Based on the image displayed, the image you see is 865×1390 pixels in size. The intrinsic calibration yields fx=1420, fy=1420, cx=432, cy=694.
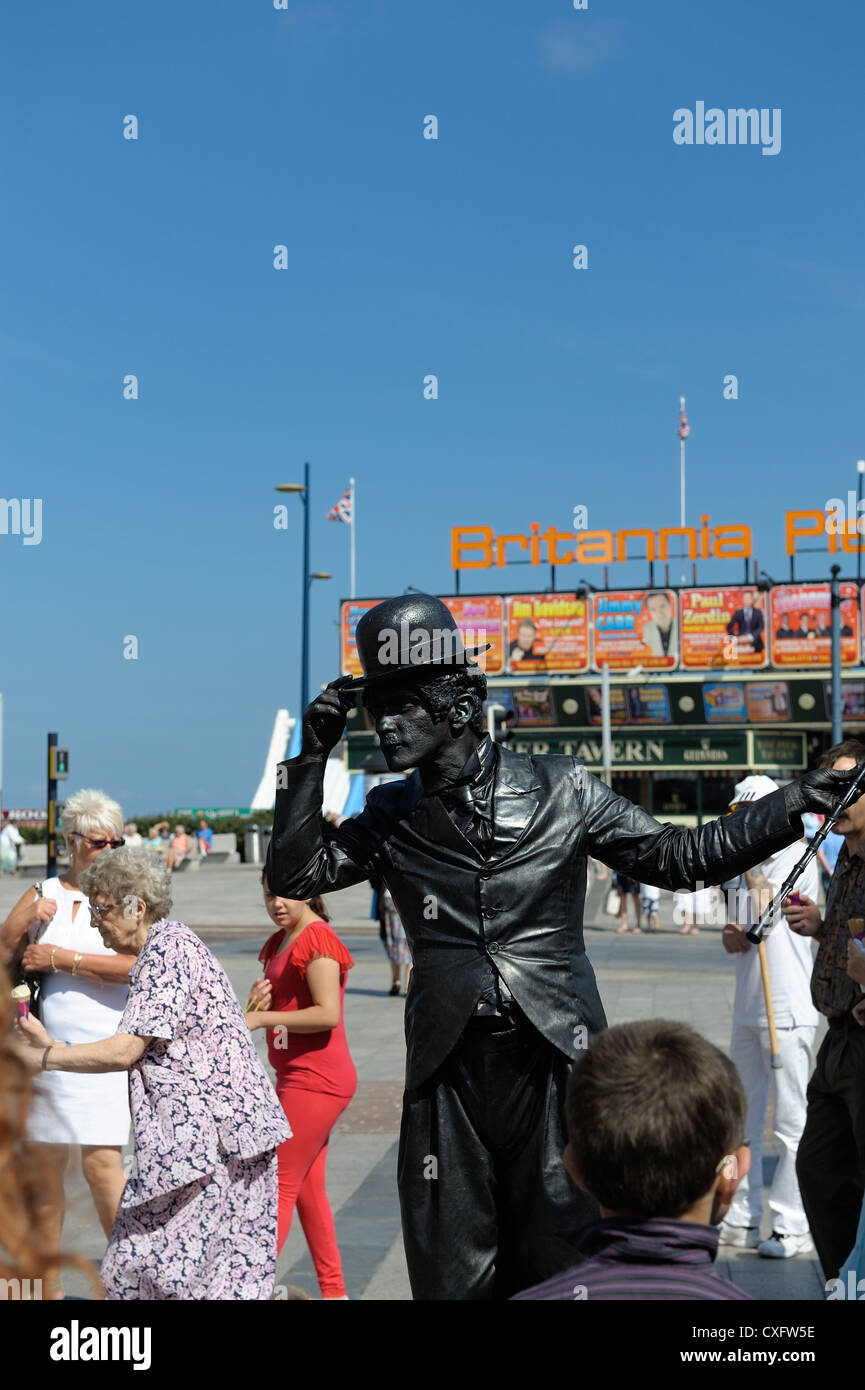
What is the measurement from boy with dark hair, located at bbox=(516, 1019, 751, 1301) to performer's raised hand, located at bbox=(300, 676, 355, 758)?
136 cm

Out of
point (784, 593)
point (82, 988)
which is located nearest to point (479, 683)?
point (82, 988)

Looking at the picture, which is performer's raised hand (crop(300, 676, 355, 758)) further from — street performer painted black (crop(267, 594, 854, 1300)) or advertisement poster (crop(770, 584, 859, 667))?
advertisement poster (crop(770, 584, 859, 667))

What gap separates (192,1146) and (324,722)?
1.34m

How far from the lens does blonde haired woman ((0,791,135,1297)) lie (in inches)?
198

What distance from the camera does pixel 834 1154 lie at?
4680 mm

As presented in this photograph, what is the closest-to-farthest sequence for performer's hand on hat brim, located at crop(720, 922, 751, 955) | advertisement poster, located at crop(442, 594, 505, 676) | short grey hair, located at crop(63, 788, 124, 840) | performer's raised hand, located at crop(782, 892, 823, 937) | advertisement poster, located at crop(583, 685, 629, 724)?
performer's raised hand, located at crop(782, 892, 823, 937)
short grey hair, located at crop(63, 788, 124, 840)
performer's hand on hat brim, located at crop(720, 922, 751, 955)
advertisement poster, located at crop(583, 685, 629, 724)
advertisement poster, located at crop(442, 594, 505, 676)

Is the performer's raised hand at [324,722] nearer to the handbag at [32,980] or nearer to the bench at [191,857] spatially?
the handbag at [32,980]

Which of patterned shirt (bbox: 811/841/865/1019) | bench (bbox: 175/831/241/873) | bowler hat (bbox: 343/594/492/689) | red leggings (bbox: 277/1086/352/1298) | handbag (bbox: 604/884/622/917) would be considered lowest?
bench (bbox: 175/831/241/873)

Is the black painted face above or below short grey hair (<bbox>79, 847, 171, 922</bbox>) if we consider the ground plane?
above

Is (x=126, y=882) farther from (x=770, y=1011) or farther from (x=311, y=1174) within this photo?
(x=770, y=1011)

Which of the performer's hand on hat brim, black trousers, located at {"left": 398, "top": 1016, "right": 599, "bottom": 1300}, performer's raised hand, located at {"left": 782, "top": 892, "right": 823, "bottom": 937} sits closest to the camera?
black trousers, located at {"left": 398, "top": 1016, "right": 599, "bottom": 1300}

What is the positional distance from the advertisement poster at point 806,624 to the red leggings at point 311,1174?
49.0m

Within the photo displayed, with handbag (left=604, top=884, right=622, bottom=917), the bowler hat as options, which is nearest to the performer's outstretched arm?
the bowler hat
